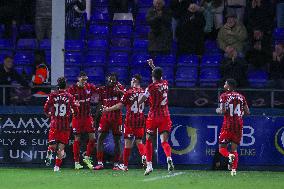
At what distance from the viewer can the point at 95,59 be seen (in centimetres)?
2150

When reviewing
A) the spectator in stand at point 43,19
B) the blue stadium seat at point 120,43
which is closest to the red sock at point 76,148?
the blue stadium seat at point 120,43

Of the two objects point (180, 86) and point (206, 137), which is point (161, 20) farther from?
point (206, 137)

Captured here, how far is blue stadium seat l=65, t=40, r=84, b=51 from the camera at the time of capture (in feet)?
71.9

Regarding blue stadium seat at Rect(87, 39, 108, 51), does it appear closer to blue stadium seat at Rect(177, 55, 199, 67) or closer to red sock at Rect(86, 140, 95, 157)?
blue stadium seat at Rect(177, 55, 199, 67)

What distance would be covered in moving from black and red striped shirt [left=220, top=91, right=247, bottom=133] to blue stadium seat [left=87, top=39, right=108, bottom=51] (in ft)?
18.2

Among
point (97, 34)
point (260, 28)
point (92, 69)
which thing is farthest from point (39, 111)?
point (260, 28)

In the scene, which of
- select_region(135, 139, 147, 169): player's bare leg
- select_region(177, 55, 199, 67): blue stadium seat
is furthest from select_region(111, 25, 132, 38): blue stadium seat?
select_region(135, 139, 147, 169): player's bare leg

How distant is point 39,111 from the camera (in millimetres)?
18953

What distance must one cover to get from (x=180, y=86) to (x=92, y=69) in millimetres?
2523

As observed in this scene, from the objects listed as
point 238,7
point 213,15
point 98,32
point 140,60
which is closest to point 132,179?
point 140,60

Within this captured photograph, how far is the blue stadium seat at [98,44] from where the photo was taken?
2192 cm

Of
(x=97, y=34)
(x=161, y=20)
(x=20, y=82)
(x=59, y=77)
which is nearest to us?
(x=59, y=77)

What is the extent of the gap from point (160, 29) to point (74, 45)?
245 cm

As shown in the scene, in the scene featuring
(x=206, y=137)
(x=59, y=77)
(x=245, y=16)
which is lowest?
(x=206, y=137)
